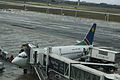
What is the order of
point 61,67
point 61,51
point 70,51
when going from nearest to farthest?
point 61,67, point 61,51, point 70,51

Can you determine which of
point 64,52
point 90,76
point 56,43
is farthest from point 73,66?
point 56,43

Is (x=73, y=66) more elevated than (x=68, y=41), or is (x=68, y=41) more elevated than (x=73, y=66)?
(x=73, y=66)

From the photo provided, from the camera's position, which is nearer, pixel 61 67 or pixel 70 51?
pixel 61 67

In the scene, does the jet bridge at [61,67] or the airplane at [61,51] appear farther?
the airplane at [61,51]

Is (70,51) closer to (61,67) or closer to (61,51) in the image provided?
(61,51)

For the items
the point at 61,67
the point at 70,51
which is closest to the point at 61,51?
the point at 70,51

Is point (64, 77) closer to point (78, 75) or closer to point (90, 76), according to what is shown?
point (78, 75)

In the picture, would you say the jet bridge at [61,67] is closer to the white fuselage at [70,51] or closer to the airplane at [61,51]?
the airplane at [61,51]

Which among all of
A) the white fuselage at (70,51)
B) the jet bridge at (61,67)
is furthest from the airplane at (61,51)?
the jet bridge at (61,67)

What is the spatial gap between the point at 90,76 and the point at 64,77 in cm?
375

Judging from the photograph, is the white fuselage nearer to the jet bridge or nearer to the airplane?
the airplane

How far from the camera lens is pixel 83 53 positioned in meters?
33.7

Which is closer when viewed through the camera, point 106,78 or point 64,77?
point 106,78

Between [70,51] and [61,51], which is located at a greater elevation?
[61,51]
